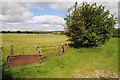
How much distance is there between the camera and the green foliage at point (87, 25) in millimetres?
31328

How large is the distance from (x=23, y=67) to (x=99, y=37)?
16.0 metres

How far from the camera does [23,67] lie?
19.2 meters

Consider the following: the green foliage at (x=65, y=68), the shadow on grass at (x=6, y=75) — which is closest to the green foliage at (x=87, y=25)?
the green foliage at (x=65, y=68)

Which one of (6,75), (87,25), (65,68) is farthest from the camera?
(87,25)

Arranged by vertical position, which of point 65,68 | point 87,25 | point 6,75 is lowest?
point 6,75

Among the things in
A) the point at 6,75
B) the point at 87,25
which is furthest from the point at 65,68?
the point at 87,25

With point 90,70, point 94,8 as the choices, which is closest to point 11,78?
point 90,70

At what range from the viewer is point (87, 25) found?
31766mm

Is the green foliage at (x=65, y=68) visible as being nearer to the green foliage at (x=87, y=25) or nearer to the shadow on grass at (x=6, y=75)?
the shadow on grass at (x=6, y=75)

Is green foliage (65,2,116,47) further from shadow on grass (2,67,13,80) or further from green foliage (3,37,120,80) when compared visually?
shadow on grass (2,67,13,80)

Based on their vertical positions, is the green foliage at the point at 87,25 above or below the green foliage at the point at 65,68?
above

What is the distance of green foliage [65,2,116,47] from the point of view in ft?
103

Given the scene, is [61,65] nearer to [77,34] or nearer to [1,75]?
[1,75]

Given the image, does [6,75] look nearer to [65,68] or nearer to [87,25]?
[65,68]
